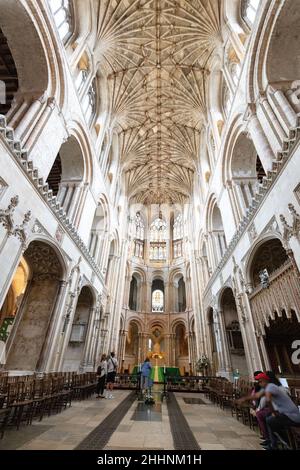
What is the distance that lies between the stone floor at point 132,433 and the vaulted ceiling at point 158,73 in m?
18.1

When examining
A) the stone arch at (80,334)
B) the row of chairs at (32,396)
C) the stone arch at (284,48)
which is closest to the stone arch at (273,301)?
the stone arch at (284,48)

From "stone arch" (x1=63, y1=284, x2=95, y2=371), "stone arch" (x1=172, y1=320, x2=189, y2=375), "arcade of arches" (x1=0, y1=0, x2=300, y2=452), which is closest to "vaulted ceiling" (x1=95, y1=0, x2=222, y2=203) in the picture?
"arcade of arches" (x1=0, y1=0, x2=300, y2=452)

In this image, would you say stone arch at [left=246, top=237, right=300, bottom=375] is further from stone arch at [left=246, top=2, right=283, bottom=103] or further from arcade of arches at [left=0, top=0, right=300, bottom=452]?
stone arch at [left=246, top=2, right=283, bottom=103]

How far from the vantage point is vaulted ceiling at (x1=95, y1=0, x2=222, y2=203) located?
14648 millimetres

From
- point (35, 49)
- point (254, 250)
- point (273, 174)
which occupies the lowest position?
point (254, 250)

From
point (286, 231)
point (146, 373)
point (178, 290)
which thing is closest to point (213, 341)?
point (146, 373)

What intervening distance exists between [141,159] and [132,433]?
77.1 feet

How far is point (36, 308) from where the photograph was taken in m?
9.66

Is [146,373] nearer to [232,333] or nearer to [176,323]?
[232,333]

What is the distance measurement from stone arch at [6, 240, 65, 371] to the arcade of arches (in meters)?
0.06
